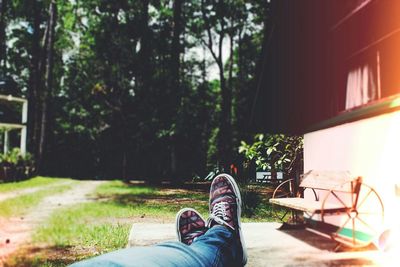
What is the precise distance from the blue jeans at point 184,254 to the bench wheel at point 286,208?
901 millimetres

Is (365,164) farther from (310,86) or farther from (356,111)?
(310,86)

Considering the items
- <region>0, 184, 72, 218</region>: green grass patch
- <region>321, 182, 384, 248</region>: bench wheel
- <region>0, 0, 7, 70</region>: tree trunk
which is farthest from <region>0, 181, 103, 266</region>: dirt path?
<region>321, 182, 384, 248</region>: bench wheel

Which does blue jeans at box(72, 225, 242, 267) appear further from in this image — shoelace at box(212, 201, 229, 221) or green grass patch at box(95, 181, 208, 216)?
green grass patch at box(95, 181, 208, 216)

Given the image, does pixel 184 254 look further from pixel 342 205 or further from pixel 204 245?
pixel 342 205

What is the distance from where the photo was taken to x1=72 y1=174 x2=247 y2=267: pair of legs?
1.20 m

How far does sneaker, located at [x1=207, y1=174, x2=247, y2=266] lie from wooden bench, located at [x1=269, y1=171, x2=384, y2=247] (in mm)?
400

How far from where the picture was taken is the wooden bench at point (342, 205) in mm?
2404

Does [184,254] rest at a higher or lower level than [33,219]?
higher

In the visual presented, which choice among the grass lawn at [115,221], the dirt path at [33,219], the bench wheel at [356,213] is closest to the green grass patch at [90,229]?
the grass lawn at [115,221]

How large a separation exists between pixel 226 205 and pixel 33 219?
6.06 ft

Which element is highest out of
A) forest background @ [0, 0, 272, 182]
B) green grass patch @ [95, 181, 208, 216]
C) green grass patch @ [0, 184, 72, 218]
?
forest background @ [0, 0, 272, 182]

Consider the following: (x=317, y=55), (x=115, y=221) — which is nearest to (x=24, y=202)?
(x=115, y=221)

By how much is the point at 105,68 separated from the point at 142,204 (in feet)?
4.78

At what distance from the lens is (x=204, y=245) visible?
1.53m
